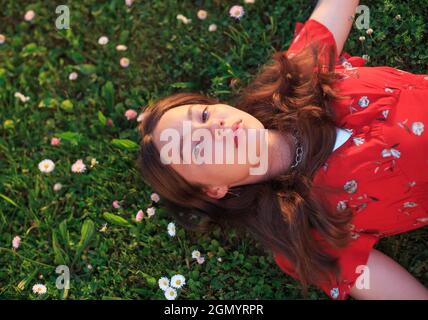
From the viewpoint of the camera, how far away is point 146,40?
2.53 m

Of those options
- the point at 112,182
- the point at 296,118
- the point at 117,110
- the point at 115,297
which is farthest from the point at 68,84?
the point at 296,118

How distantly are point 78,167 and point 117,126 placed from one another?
0.26m

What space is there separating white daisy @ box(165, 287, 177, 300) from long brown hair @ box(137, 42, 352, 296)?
1.41 ft

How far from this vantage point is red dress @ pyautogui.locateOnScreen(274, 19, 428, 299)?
171 centimetres

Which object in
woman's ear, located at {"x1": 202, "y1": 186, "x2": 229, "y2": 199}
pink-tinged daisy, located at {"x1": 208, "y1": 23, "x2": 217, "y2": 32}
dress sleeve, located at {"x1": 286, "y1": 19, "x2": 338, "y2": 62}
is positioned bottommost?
woman's ear, located at {"x1": 202, "y1": 186, "x2": 229, "y2": 199}

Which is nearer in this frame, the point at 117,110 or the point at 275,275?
the point at 275,275

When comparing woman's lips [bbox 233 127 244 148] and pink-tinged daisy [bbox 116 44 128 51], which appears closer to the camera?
woman's lips [bbox 233 127 244 148]

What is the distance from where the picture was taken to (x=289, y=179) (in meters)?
1.81

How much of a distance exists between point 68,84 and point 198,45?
2.22ft

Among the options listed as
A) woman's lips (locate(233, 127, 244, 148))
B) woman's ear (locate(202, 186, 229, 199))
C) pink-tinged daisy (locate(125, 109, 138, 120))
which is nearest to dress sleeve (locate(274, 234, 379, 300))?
woman's ear (locate(202, 186, 229, 199))

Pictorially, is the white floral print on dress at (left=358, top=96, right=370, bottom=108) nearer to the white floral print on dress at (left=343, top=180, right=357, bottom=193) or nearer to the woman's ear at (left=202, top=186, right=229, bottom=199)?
the white floral print on dress at (left=343, top=180, right=357, bottom=193)

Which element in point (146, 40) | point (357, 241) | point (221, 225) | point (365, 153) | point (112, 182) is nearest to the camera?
point (365, 153)

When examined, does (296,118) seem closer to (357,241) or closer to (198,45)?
(357,241)

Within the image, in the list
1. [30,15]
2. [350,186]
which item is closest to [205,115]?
[350,186]
